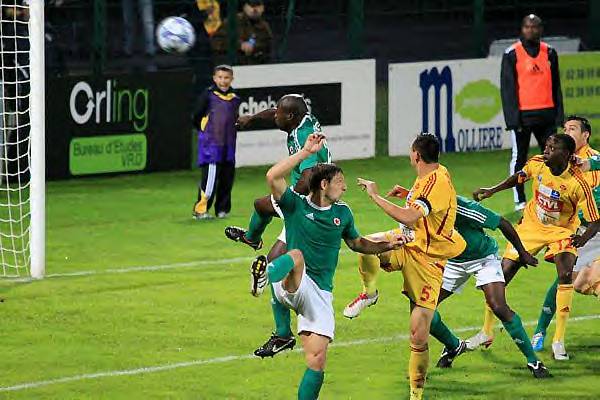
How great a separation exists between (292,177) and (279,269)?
9.67 feet

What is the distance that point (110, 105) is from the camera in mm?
20953

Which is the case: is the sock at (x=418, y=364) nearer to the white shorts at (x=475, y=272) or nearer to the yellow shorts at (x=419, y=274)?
the yellow shorts at (x=419, y=274)

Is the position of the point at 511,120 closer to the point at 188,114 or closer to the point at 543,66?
the point at 543,66

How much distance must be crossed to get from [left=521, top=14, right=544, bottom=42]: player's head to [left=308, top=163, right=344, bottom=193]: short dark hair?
9426 mm

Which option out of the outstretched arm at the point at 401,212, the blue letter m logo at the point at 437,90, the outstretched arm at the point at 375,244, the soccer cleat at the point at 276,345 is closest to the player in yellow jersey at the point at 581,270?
the outstretched arm at the point at 401,212

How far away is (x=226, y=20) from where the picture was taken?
78.4 ft

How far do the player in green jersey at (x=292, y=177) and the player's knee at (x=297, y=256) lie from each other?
0.56m

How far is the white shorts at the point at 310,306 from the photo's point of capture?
10.0 metres

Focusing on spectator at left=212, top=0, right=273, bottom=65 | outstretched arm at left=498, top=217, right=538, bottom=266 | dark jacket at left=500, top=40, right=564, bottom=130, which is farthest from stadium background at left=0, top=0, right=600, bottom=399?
spectator at left=212, top=0, right=273, bottom=65

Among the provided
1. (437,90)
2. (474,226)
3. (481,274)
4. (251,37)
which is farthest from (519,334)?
(251,37)

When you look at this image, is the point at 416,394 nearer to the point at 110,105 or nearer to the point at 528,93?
the point at 528,93

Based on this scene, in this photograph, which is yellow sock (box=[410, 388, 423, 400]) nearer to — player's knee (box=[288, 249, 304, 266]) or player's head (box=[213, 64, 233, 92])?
player's knee (box=[288, 249, 304, 266])

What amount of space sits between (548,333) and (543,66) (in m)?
6.85

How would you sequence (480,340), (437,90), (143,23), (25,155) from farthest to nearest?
(143,23)
(437,90)
(25,155)
(480,340)
